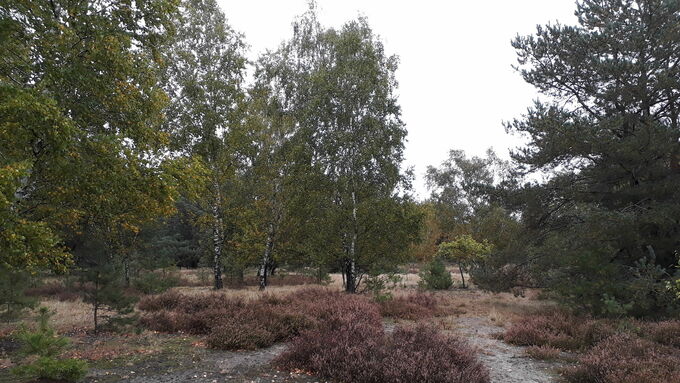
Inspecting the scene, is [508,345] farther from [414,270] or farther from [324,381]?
[414,270]

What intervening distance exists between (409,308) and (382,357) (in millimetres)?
6911

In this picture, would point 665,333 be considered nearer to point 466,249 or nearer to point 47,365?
point 47,365

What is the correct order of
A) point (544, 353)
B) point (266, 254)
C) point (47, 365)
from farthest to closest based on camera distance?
point (266, 254) < point (544, 353) < point (47, 365)

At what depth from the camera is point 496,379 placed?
21.0ft

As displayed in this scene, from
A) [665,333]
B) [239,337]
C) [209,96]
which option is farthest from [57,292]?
[665,333]

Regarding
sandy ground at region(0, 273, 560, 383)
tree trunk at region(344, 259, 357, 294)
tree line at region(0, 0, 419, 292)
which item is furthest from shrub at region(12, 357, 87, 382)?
tree trunk at region(344, 259, 357, 294)

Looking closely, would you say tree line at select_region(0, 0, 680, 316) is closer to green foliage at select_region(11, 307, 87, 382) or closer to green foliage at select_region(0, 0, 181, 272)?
green foliage at select_region(0, 0, 181, 272)

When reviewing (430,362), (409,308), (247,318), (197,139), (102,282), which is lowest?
(409,308)

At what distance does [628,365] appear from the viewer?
5.89m

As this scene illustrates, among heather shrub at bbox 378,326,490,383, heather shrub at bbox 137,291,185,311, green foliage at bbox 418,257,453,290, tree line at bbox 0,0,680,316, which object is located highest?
tree line at bbox 0,0,680,316

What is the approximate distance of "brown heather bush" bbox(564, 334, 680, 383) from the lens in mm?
5438

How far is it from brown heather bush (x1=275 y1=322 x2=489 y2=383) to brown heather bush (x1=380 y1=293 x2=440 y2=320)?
4.91m

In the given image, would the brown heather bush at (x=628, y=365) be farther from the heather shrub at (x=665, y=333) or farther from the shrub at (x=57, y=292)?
the shrub at (x=57, y=292)

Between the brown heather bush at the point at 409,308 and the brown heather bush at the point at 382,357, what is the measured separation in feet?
16.1
